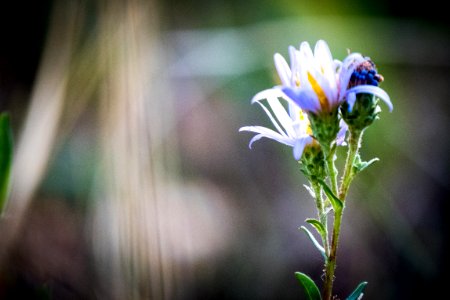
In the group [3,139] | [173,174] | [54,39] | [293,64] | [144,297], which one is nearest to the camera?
[293,64]

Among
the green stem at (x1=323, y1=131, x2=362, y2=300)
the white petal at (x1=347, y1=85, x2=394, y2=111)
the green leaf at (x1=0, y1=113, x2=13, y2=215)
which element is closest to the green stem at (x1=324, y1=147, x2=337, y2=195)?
the green stem at (x1=323, y1=131, x2=362, y2=300)

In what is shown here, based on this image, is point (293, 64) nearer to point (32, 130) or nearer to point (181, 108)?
point (32, 130)

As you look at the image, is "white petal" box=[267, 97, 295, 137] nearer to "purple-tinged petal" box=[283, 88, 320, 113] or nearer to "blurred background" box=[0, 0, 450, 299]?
"purple-tinged petal" box=[283, 88, 320, 113]

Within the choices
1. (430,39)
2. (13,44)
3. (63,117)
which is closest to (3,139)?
(63,117)

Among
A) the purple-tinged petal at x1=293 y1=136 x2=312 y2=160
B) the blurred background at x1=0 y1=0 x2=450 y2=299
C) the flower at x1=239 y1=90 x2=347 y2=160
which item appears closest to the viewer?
the purple-tinged petal at x1=293 y1=136 x2=312 y2=160

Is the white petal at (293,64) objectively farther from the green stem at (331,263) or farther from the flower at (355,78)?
the green stem at (331,263)

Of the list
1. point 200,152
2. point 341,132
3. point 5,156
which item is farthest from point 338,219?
point 200,152
